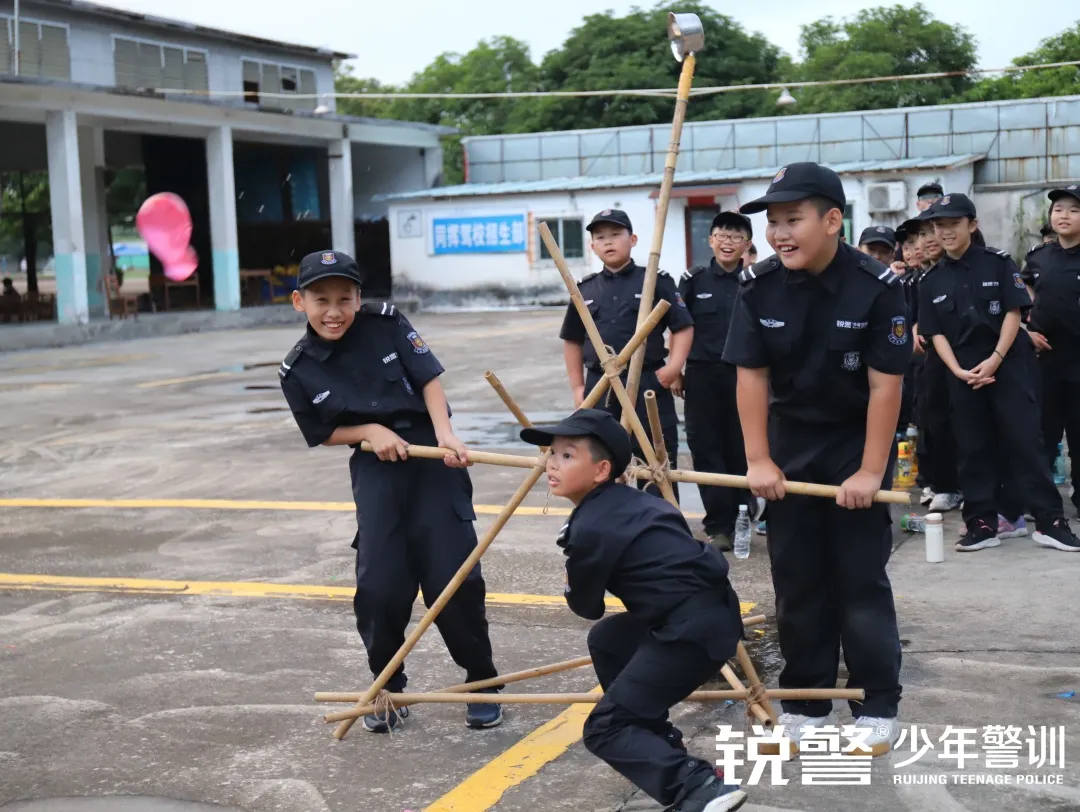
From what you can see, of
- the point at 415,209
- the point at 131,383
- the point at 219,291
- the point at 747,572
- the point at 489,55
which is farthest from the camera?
the point at 489,55

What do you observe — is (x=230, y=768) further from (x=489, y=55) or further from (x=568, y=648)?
(x=489, y=55)

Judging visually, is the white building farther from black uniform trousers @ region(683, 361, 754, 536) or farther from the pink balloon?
black uniform trousers @ region(683, 361, 754, 536)

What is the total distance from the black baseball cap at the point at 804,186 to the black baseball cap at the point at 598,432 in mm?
909

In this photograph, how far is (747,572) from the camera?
6758 mm

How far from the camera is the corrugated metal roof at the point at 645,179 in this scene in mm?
27766

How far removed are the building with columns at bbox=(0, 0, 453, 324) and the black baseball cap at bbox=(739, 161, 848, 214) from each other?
70.6 feet

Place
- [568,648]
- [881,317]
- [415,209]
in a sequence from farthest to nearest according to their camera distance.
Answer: [415,209] < [568,648] < [881,317]

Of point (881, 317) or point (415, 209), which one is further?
point (415, 209)

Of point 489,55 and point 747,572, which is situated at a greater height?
point 489,55

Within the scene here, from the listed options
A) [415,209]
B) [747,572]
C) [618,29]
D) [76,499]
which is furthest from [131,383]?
[618,29]

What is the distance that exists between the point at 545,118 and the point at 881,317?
43.4 m

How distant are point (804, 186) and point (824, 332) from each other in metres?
0.47


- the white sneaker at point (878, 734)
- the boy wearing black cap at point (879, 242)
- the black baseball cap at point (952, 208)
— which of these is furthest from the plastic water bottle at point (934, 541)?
the white sneaker at point (878, 734)

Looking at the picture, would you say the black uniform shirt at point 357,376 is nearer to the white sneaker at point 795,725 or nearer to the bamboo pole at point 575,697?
the bamboo pole at point 575,697
